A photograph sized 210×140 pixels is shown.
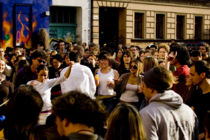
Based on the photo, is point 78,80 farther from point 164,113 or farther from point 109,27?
point 109,27

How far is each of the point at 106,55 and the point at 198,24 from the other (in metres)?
22.3

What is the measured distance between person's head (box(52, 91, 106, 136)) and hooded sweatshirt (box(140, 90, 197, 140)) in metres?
0.84

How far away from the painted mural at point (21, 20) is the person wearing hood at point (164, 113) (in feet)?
54.5

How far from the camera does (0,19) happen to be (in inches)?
753

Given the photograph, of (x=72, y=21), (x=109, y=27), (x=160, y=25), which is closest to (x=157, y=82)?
(x=72, y=21)

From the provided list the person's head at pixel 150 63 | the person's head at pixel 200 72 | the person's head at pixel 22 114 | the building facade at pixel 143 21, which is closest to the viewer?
the person's head at pixel 22 114

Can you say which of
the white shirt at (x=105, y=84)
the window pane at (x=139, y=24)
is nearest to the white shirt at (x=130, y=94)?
the white shirt at (x=105, y=84)

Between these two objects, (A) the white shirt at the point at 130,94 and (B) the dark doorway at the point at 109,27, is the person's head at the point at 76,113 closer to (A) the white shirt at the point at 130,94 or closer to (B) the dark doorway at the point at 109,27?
(A) the white shirt at the point at 130,94

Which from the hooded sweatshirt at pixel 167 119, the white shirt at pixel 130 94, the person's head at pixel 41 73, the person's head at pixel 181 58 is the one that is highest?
the person's head at pixel 181 58

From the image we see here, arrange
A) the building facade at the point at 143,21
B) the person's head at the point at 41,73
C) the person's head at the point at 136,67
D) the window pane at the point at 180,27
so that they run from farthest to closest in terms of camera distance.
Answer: the window pane at the point at 180,27, the building facade at the point at 143,21, the person's head at the point at 136,67, the person's head at the point at 41,73

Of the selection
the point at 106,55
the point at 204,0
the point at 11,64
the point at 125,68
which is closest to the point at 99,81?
the point at 106,55

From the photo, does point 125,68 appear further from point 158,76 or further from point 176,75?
point 158,76

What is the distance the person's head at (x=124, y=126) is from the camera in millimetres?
2686

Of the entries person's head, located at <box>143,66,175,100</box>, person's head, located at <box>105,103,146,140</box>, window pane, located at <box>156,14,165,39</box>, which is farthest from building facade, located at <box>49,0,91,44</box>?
person's head, located at <box>105,103,146,140</box>
